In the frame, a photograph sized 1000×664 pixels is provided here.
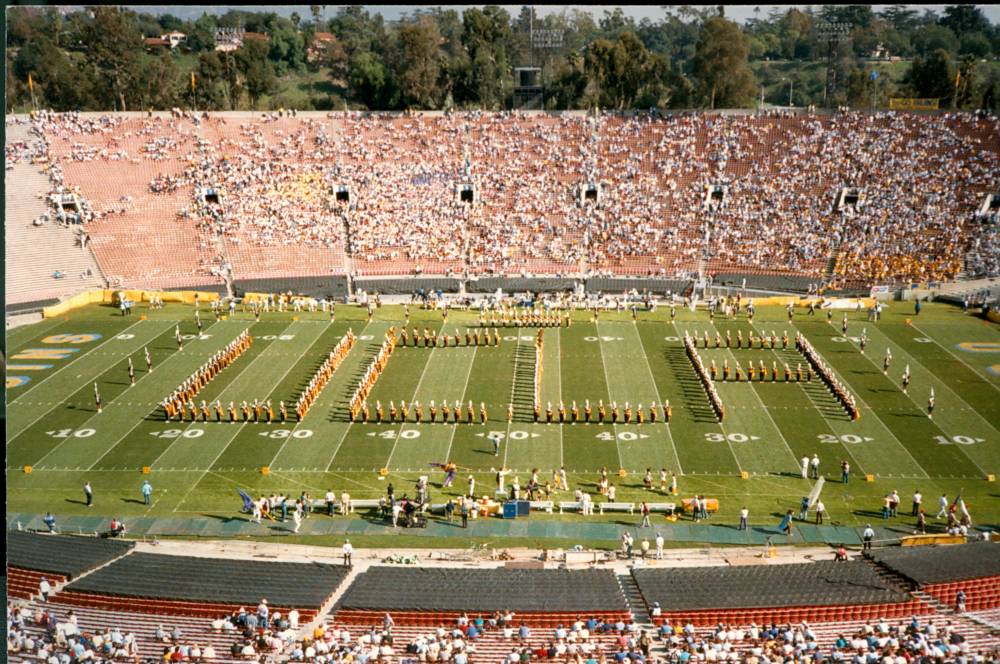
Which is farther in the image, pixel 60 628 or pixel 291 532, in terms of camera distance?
pixel 291 532

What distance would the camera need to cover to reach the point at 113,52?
229ft

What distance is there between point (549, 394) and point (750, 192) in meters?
25.2

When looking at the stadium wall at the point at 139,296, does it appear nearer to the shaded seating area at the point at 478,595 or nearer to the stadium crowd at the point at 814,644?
the shaded seating area at the point at 478,595

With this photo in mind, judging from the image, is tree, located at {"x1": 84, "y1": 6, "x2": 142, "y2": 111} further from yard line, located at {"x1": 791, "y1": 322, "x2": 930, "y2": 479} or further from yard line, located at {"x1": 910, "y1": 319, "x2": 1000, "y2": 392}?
yard line, located at {"x1": 791, "y1": 322, "x2": 930, "y2": 479}

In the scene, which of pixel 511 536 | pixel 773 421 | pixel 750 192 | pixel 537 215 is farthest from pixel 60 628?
pixel 750 192

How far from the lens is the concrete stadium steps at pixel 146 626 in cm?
1781

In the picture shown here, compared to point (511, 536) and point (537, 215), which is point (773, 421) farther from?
point (537, 215)

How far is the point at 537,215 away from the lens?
172 feet

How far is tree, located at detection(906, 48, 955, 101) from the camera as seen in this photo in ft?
225

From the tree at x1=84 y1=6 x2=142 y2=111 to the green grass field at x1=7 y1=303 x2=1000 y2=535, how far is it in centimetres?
3686

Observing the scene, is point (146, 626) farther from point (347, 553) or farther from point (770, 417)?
point (770, 417)

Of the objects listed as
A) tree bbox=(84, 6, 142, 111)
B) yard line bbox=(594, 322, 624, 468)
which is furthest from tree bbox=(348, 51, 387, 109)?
yard line bbox=(594, 322, 624, 468)

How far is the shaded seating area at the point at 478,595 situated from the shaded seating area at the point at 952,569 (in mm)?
6401

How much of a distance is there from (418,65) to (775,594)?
5808cm
